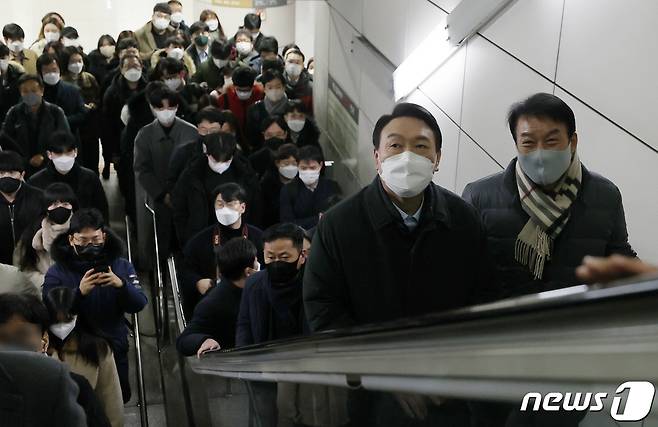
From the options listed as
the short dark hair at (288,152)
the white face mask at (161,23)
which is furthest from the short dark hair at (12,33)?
the short dark hair at (288,152)

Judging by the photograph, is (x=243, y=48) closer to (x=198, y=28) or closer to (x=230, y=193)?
(x=198, y=28)

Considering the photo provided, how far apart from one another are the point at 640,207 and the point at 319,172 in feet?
11.2

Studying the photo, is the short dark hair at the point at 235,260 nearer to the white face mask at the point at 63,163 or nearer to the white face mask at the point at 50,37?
the white face mask at the point at 63,163

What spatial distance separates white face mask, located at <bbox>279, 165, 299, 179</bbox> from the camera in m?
6.07

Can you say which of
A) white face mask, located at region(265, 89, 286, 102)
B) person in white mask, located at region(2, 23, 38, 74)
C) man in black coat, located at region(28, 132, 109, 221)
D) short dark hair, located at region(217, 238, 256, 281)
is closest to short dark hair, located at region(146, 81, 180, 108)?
man in black coat, located at region(28, 132, 109, 221)

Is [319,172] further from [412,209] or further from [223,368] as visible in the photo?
[412,209]

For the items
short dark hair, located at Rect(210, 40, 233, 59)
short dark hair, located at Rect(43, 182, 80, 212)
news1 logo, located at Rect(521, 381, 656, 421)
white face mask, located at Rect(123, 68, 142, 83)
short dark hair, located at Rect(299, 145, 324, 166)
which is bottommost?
news1 logo, located at Rect(521, 381, 656, 421)

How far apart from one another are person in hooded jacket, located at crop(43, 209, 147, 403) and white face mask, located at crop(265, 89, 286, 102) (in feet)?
10.7

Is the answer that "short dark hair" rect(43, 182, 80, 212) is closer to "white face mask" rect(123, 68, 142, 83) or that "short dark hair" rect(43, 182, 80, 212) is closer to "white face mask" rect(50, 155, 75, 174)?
"white face mask" rect(50, 155, 75, 174)

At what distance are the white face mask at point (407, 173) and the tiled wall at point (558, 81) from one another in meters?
0.85

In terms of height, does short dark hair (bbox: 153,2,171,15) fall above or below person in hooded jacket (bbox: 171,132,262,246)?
above

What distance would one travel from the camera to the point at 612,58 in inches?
122

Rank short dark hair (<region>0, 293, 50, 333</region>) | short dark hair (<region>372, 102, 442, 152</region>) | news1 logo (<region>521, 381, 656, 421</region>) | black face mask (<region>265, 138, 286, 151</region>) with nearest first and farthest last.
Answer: news1 logo (<region>521, 381, 656, 421</region>) → short dark hair (<region>372, 102, 442, 152</region>) → short dark hair (<region>0, 293, 50, 333</region>) → black face mask (<region>265, 138, 286, 151</region>)

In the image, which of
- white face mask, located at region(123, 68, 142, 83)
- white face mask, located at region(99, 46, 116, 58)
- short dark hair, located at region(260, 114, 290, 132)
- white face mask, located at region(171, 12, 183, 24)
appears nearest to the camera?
short dark hair, located at region(260, 114, 290, 132)
